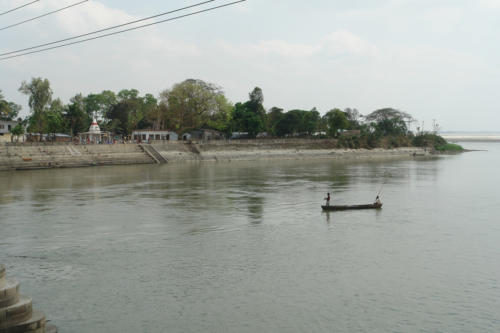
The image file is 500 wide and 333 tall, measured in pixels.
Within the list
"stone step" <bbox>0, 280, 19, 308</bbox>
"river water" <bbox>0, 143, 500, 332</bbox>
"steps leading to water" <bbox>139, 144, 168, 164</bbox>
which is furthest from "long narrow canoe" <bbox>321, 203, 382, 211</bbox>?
"steps leading to water" <bbox>139, 144, 168, 164</bbox>

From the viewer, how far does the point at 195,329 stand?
427 inches

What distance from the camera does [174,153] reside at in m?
73.0

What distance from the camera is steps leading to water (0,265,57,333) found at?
8602 millimetres

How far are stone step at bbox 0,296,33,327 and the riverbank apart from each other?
165 feet

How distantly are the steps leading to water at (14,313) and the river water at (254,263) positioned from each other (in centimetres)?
178

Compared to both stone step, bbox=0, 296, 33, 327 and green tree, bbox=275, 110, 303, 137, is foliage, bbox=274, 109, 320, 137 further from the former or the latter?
stone step, bbox=0, 296, 33, 327

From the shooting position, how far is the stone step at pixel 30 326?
8630 mm

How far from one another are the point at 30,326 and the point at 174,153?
2543 inches

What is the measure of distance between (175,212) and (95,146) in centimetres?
4317

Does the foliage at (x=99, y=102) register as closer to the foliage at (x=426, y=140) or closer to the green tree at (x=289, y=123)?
the green tree at (x=289, y=123)

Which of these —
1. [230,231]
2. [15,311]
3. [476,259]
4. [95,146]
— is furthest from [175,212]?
[95,146]

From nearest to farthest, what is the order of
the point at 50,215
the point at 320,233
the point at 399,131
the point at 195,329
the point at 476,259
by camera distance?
the point at 195,329 → the point at 476,259 → the point at 320,233 → the point at 50,215 → the point at 399,131

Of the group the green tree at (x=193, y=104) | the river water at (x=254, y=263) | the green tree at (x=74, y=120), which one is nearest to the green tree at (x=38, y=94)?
the green tree at (x=74, y=120)

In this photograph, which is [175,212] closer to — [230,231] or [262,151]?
[230,231]
